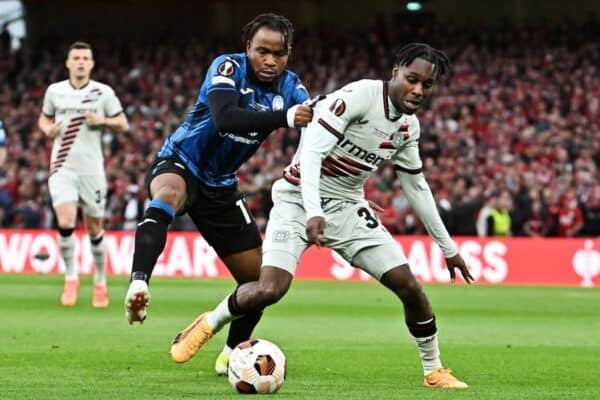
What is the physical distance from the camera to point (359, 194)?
8.78m

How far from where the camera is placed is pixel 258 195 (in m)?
26.6

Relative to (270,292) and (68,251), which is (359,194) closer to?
(270,292)

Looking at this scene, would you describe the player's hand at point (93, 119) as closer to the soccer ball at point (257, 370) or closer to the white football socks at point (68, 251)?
the white football socks at point (68, 251)

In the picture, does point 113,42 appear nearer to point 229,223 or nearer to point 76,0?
point 76,0

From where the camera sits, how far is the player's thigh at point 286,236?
8.41 meters

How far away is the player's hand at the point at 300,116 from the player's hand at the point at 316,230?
60cm

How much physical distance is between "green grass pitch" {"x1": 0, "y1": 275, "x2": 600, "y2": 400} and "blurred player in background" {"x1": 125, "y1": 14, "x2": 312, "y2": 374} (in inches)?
28.6

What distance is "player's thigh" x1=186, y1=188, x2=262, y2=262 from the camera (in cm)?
933

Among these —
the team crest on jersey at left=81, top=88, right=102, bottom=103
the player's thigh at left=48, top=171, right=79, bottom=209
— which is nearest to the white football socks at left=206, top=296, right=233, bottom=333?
the player's thigh at left=48, top=171, right=79, bottom=209

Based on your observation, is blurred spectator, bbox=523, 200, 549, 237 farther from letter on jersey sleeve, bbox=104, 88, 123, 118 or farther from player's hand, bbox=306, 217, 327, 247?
player's hand, bbox=306, 217, 327, 247

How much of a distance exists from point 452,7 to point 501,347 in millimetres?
27541

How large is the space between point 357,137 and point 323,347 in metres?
3.24

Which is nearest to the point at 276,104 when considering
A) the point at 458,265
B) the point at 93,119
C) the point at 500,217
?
the point at 458,265

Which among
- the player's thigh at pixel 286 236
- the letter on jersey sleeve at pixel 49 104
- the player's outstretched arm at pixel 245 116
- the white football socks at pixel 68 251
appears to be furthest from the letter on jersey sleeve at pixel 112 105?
the player's thigh at pixel 286 236
